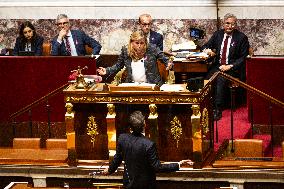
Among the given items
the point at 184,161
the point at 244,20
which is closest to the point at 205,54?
the point at 244,20

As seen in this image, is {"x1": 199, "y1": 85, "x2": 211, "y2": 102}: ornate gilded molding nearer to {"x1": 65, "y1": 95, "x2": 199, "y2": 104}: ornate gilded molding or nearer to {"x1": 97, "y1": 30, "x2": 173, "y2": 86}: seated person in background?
{"x1": 65, "y1": 95, "x2": 199, "y2": 104}: ornate gilded molding

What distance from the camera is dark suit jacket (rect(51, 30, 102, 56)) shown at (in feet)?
42.4

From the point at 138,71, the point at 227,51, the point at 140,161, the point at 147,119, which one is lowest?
the point at 140,161

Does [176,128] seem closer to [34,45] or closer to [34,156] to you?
[34,156]

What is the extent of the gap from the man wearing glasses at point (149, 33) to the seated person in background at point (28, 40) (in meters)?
1.50

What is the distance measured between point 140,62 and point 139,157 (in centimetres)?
182

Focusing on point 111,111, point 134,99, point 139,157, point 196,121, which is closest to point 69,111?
point 111,111

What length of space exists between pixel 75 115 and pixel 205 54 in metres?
2.66

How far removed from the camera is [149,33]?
13.0m

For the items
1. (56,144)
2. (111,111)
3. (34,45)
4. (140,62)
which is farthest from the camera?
(34,45)

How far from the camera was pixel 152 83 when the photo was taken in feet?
35.9

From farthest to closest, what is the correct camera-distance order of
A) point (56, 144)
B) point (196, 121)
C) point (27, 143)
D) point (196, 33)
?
point (196, 33), point (27, 143), point (56, 144), point (196, 121)

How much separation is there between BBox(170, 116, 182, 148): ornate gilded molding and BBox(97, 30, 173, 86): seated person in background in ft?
1.84

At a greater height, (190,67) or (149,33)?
(149,33)
